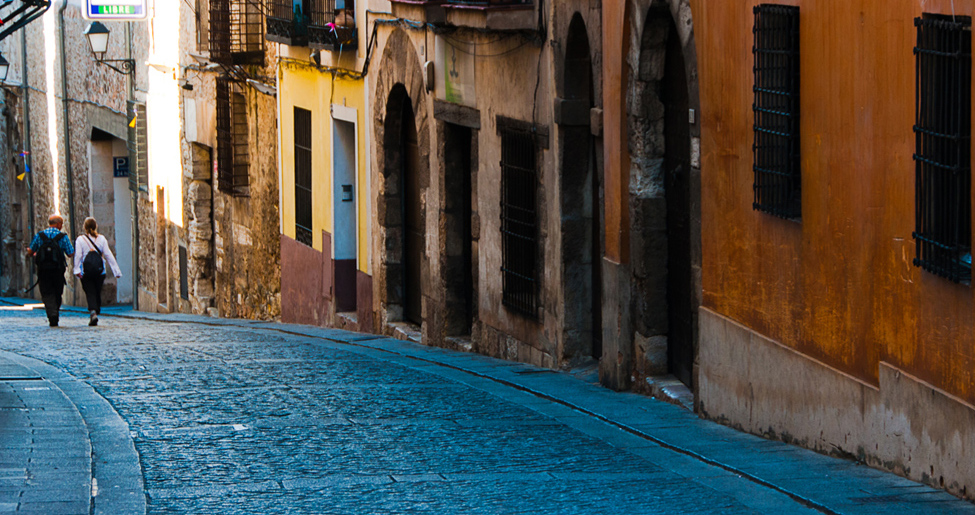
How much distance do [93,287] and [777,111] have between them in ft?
→ 36.8

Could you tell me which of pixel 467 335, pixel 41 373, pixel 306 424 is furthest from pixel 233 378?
pixel 467 335

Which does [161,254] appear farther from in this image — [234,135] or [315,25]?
[315,25]

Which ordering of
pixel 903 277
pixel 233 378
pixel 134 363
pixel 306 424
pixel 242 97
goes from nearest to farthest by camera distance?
1. pixel 903 277
2. pixel 306 424
3. pixel 233 378
4. pixel 134 363
5. pixel 242 97

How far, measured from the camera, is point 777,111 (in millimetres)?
6551

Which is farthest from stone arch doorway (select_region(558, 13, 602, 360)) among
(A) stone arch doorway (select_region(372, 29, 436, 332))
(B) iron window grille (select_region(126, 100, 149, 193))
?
(B) iron window grille (select_region(126, 100, 149, 193))

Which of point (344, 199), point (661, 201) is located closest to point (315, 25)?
point (344, 199)

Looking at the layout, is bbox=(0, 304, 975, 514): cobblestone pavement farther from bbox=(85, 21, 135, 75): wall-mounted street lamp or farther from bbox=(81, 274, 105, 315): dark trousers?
bbox=(85, 21, 135, 75): wall-mounted street lamp

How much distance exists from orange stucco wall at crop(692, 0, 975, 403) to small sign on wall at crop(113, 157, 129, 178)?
21.1m

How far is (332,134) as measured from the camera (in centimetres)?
1574

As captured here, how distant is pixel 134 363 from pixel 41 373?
1.11 metres

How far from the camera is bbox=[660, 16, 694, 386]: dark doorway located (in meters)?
8.18

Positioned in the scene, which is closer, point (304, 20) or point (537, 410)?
point (537, 410)

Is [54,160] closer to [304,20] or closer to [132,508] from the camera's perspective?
[304,20]

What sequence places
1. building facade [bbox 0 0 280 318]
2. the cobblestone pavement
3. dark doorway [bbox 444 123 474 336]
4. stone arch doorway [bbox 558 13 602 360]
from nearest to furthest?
the cobblestone pavement < stone arch doorway [bbox 558 13 602 360] < dark doorway [bbox 444 123 474 336] < building facade [bbox 0 0 280 318]
